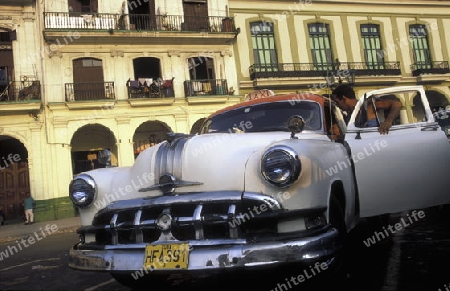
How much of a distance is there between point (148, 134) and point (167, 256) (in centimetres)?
1626

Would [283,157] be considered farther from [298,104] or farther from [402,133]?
[402,133]

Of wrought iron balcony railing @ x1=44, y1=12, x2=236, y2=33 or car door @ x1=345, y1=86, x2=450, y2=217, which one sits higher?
wrought iron balcony railing @ x1=44, y1=12, x2=236, y2=33

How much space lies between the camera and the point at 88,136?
17.8 m

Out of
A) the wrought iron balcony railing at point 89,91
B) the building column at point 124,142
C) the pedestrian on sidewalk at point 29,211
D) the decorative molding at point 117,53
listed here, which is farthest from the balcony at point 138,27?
the pedestrian on sidewalk at point 29,211

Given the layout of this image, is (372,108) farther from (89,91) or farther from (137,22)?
(137,22)

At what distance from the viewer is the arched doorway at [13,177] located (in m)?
16.8

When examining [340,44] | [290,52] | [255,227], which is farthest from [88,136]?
[255,227]

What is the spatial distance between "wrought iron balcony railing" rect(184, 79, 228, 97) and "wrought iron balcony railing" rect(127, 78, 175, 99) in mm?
774

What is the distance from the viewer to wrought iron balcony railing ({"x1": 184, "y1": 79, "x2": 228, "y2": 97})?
17.6 metres

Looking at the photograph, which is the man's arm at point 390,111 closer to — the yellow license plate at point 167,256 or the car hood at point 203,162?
the car hood at point 203,162

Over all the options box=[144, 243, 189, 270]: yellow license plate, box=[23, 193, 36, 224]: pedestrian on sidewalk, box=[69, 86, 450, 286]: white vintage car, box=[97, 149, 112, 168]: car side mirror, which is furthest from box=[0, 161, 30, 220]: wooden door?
box=[144, 243, 189, 270]: yellow license plate

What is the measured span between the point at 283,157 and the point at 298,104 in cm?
153

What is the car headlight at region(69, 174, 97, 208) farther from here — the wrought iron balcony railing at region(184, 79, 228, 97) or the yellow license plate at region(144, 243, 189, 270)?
the wrought iron balcony railing at region(184, 79, 228, 97)

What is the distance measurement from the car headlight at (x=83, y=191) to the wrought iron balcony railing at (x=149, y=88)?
1409 centimetres
